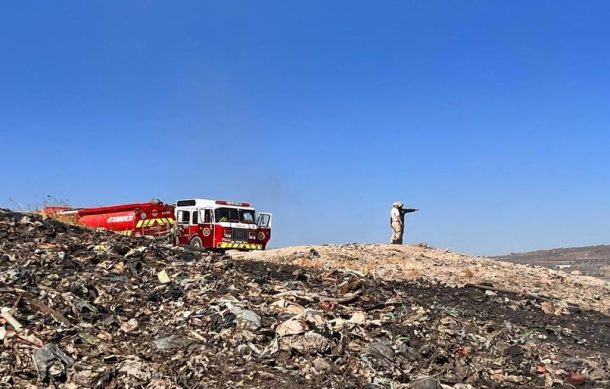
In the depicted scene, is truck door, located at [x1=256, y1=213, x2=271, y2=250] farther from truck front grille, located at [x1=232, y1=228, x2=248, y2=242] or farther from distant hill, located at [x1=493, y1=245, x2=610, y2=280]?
distant hill, located at [x1=493, y1=245, x2=610, y2=280]

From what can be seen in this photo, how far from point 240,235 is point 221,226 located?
32.2 inches

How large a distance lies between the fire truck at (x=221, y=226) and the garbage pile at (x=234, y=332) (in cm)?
1029

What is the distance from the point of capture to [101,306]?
705cm

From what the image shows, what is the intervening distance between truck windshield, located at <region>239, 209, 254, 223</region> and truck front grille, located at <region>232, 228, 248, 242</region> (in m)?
0.48

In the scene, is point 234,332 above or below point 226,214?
below

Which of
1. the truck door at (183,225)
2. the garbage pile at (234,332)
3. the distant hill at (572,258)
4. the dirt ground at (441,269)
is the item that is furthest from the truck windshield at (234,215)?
the distant hill at (572,258)

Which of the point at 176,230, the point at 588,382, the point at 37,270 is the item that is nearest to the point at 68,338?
the point at 37,270

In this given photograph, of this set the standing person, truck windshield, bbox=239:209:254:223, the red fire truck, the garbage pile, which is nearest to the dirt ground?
the standing person

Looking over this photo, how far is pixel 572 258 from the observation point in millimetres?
29062

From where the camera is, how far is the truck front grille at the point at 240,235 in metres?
20.3

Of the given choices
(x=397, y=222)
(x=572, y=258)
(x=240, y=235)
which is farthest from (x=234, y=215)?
(x=572, y=258)

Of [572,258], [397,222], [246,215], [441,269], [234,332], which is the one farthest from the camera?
[572,258]

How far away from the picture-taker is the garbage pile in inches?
224

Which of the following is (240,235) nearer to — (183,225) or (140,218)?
(183,225)
